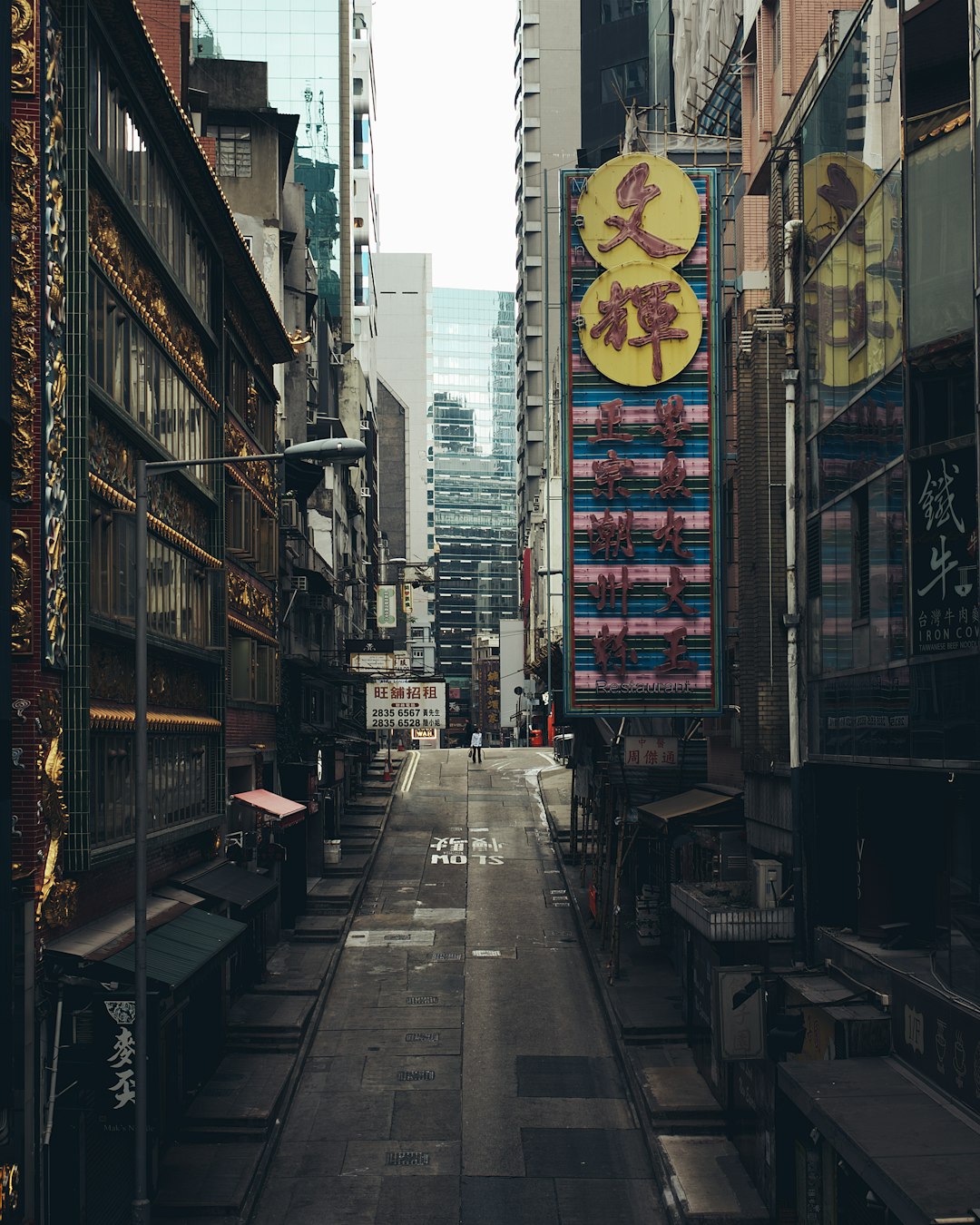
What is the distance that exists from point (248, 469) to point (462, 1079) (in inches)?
683

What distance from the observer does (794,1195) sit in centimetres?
2369

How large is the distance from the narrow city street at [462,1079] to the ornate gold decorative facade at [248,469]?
13.7 meters

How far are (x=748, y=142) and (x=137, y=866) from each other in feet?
80.8

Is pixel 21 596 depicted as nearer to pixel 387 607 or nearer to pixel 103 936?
pixel 103 936

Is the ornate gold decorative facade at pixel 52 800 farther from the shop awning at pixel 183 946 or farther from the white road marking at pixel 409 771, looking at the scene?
the white road marking at pixel 409 771

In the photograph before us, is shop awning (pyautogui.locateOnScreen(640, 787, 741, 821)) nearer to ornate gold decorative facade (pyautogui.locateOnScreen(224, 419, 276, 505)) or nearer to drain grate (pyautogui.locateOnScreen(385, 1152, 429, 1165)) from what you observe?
drain grate (pyautogui.locateOnScreen(385, 1152, 429, 1165))

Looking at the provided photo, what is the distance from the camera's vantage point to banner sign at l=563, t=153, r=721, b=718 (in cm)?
3578

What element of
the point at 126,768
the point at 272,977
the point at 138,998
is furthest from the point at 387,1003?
the point at 138,998

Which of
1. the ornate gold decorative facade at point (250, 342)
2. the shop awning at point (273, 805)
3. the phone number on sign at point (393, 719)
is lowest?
the shop awning at point (273, 805)

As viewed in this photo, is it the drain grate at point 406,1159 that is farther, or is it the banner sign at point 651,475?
the banner sign at point 651,475

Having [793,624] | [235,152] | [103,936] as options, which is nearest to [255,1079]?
[103,936]

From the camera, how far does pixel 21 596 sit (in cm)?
1972

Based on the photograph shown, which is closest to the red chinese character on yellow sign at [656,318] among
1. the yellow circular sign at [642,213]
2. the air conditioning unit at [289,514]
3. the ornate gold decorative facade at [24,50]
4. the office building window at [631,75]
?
the yellow circular sign at [642,213]

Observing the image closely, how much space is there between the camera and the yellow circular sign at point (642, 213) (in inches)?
1417
